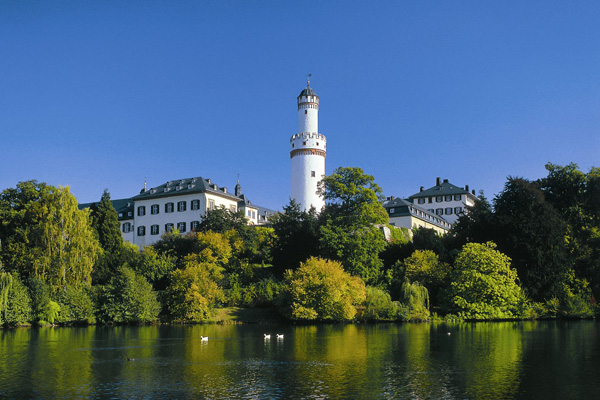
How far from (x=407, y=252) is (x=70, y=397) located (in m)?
56.0

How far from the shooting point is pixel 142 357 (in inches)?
1291

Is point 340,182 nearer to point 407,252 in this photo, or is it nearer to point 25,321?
point 407,252

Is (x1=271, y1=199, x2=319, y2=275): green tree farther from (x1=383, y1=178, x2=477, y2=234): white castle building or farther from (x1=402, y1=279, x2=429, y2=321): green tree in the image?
(x1=383, y1=178, x2=477, y2=234): white castle building

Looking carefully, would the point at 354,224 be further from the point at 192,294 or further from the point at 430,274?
the point at 192,294

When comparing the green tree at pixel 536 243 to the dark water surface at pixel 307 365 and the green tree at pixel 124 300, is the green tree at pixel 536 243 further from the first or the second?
the green tree at pixel 124 300

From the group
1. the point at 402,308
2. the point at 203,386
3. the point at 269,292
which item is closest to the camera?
the point at 203,386

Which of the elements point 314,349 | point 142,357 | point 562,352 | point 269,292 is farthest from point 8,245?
point 562,352

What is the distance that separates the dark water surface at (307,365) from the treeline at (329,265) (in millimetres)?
12377

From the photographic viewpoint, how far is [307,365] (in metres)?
29.6

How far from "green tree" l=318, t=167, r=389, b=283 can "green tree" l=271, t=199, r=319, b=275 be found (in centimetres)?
183

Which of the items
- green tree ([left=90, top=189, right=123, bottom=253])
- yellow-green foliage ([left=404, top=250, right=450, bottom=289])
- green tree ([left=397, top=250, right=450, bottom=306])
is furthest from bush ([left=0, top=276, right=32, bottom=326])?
yellow-green foliage ([left=404, top=250, right=450, bottom=289])

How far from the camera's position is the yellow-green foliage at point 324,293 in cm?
5844

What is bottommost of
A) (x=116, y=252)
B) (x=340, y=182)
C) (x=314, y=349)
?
(x=314, y=349)

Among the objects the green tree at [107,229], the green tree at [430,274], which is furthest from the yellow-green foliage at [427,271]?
the green tree at [107,229]
